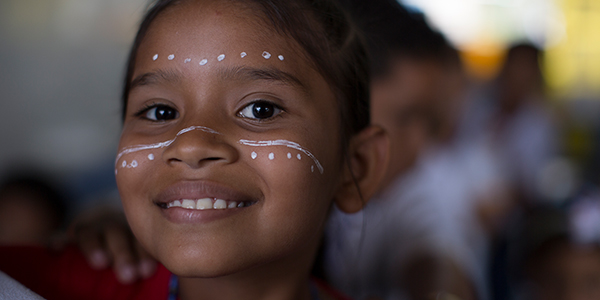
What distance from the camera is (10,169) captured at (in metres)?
3.07

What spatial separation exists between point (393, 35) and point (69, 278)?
139 cm

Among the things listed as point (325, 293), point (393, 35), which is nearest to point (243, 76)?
point (325, 293)

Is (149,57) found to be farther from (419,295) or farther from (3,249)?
(419,295)

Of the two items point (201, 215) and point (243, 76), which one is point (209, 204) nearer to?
point (201, 215)

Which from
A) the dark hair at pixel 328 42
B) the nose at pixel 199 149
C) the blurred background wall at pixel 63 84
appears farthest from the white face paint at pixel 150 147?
the blurred background wall at pixel 63 84

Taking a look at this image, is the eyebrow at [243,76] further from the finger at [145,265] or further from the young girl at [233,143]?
the finger at [145,265]

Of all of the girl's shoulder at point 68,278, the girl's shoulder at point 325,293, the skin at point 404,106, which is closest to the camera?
the girl's shoulder at point 68,278

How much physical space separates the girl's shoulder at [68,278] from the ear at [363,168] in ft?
1.50

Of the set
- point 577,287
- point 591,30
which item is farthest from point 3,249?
point 591,30

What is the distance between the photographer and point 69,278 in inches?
41.5

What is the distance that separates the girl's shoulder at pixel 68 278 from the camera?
102 centimetres

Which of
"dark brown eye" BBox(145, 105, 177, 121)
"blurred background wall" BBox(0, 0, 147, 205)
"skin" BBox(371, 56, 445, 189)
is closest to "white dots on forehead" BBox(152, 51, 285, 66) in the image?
"dark brown eye" BBox(145, 105, 177, 121)

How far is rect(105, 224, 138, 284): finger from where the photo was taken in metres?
1.07

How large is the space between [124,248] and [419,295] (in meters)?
0.94
